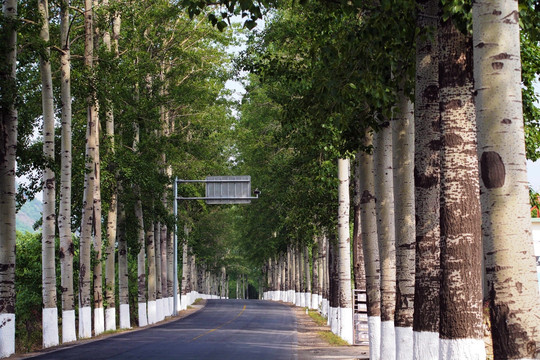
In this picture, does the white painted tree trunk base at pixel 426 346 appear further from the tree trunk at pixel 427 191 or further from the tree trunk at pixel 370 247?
the tree trunk at pixel 370 247

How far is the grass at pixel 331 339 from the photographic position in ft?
92.4

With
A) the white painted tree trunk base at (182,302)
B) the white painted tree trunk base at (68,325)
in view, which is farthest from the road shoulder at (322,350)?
the white painted tree trunk base at (182,302)

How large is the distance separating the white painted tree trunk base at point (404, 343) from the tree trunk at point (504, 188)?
19.2 ft

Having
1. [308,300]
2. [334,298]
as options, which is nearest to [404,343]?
[334,298]

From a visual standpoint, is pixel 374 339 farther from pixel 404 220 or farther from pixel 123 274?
pixel 123 274

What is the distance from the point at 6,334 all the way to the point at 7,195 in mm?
3659

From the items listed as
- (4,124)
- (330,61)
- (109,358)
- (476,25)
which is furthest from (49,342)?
(476,25)

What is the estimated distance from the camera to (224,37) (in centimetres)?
4559

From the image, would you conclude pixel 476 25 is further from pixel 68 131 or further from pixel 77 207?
pixel 77 207

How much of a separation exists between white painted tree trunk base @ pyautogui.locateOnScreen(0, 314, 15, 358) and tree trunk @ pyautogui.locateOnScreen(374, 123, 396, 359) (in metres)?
10.4

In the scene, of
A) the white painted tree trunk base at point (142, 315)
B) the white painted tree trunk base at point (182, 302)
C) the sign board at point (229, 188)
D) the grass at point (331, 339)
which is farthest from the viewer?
the white painted tree trunk base at point (182, 302)

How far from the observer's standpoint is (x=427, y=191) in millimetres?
11320

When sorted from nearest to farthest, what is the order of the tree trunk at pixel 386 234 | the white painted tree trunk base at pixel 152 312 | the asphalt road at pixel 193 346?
the tree trunk at pixel 386 234 → the asphalt road at pixel 193 346 → the white painted tree trunk base at pixel 152 312

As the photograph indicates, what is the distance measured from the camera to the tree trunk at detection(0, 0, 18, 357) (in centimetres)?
2191
